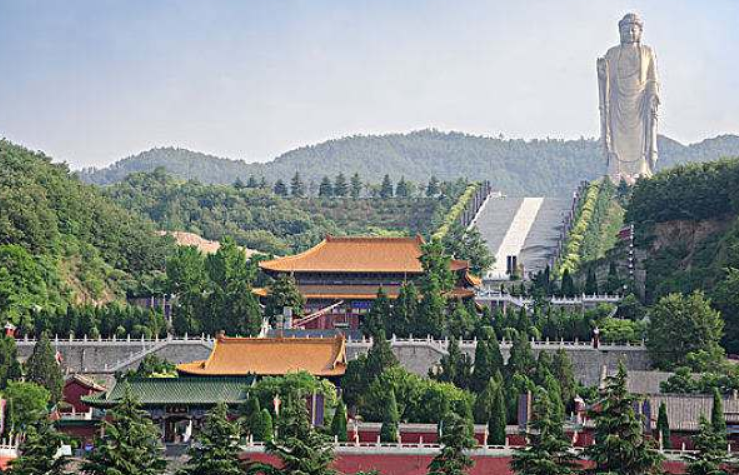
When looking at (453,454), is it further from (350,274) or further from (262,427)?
(350,274)

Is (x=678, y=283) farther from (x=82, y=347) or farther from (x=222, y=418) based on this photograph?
(x=222, y=418)

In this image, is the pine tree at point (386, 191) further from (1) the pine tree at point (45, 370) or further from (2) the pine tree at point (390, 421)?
(2) the pine tree at point (390, 421)

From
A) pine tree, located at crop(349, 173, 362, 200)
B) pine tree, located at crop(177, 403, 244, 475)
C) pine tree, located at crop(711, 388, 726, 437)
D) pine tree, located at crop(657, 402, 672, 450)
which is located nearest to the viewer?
pine tree, located at crop(177, 403, 244, 475)

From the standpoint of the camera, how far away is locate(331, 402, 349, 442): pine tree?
43784mm

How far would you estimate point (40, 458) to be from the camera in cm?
3600

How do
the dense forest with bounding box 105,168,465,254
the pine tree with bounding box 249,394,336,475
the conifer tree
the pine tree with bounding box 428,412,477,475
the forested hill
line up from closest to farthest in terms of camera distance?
1. the pine tree with bounding box 249,394,336,475
2. the pine tree with bounding box 428,412,477,475
3. the conifer tree
4. the dense forest with bounding box 105,168,465,254
5. the forested hill

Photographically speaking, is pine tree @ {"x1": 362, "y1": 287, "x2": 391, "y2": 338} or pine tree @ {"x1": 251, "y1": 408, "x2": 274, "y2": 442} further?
pine tree @ {"x1": 362, "y1": 287, "x2": 391, "y2": 338}

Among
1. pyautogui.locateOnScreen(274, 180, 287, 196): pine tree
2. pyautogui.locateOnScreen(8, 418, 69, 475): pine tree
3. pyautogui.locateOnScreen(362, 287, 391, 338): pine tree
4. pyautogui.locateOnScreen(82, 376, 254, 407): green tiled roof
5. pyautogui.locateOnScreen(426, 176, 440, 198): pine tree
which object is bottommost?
pyautogui.locateOnScreen(8, 418, 69, 475): pine tree

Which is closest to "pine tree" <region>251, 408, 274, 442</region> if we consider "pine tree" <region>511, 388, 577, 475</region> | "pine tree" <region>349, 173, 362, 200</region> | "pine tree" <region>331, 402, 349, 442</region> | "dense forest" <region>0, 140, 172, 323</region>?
"pine tree" <region>331, 402, 349, 442</region>

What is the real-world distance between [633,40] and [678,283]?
3775cm

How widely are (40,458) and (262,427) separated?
857cm

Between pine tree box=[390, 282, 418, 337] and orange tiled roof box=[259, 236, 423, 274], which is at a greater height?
orange tiled roof box=[259, 236, 423, 274]

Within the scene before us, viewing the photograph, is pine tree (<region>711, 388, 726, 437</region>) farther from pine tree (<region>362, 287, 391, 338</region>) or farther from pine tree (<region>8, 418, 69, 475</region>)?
pine tree (<region>362, 287, 391, 338</region>)

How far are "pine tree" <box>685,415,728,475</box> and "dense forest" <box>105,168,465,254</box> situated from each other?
58.5 meters
